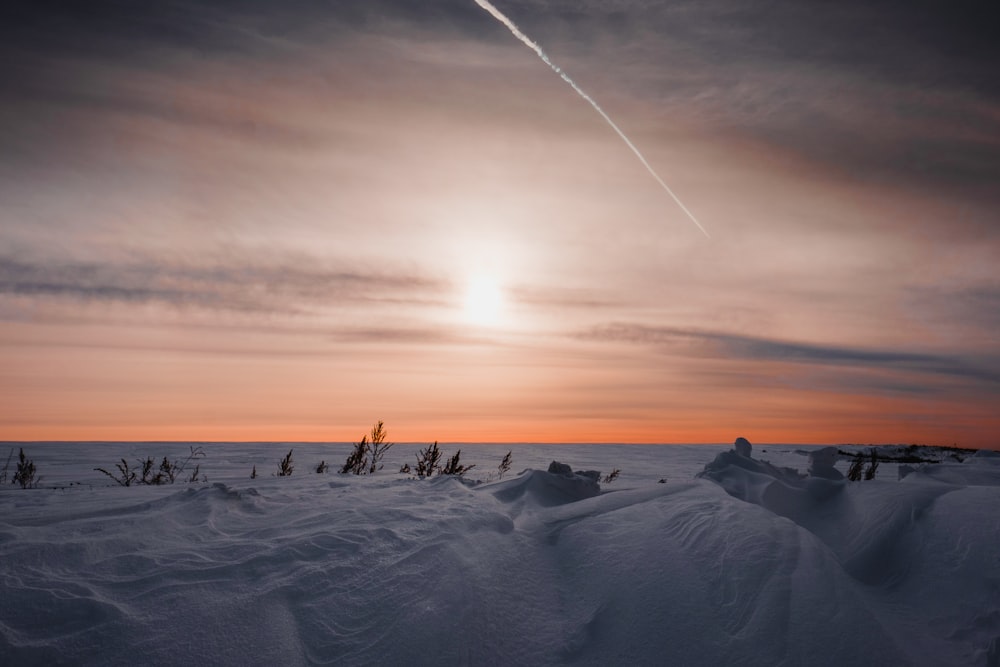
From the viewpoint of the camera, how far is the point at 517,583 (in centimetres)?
250

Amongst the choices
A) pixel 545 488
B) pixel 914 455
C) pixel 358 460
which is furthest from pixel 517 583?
pixel 914 455

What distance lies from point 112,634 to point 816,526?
344 centimetres

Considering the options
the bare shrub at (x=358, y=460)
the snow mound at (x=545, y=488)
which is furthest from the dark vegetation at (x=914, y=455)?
the snow mound at (x=545, y=488)

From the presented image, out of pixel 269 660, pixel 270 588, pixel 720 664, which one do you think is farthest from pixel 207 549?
pixel 720 664

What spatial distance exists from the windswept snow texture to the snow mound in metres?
0.50

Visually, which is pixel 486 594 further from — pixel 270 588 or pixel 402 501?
pixel 402 501

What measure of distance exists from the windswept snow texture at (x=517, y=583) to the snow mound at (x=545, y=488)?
0.50 meters

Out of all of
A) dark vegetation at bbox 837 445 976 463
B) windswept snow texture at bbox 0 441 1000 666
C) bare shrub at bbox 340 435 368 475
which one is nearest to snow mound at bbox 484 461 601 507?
windswept snow texture at bbox 0 441 1000 666

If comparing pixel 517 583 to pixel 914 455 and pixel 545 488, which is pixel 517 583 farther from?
pixel 914 455

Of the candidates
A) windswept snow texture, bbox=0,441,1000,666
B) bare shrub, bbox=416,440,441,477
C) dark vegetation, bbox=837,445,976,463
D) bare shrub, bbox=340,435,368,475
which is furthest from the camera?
dark vegetation, bbox=837,445,976,463

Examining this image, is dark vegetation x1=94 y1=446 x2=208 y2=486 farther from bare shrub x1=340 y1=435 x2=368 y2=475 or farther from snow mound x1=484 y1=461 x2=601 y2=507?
snow mound x1=484 y1=461 x2=601 y2=507

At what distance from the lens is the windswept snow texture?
202 centimetres

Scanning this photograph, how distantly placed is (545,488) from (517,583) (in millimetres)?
1657

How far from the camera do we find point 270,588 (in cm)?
235
